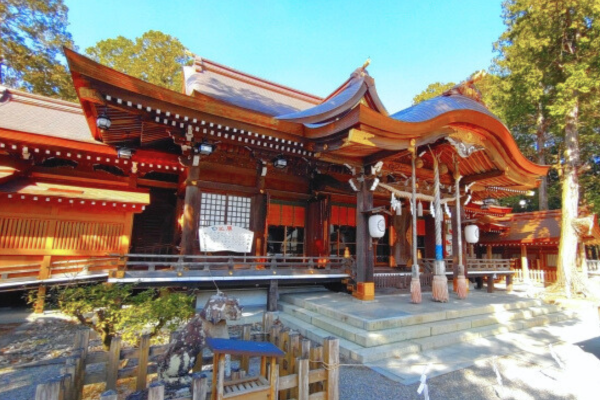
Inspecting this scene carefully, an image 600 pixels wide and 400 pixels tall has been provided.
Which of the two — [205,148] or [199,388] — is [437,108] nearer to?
[205,148]

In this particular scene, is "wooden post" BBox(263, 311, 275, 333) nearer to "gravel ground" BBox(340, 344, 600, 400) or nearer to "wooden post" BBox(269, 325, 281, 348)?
"wooden post" BBox(269, 325, 281, 348)

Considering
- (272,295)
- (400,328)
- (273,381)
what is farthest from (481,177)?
(273,381)

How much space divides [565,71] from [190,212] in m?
16.3

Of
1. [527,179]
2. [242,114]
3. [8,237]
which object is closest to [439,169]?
[527,179]

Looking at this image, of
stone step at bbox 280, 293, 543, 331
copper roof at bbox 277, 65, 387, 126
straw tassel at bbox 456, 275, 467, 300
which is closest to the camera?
stone step at bbox 280, 293, 543, 331

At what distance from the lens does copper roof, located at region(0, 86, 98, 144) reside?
875cm

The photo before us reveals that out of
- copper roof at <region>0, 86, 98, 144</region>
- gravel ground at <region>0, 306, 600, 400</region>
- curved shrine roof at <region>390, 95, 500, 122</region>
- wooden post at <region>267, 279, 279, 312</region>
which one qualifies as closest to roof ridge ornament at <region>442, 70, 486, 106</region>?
curved shrine roof at <region>390, 95, 500, 122</region>

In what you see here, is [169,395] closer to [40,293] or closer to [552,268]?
[40,293]

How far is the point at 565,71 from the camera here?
491 inches

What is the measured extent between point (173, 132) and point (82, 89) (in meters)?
1.94

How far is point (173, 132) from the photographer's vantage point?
7.01 metres

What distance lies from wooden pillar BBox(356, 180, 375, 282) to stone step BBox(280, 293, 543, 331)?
1082mm

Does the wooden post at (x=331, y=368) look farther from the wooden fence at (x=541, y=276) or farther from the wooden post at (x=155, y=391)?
the wooden fence at (x=541, y=276)

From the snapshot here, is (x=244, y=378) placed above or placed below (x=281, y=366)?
above
